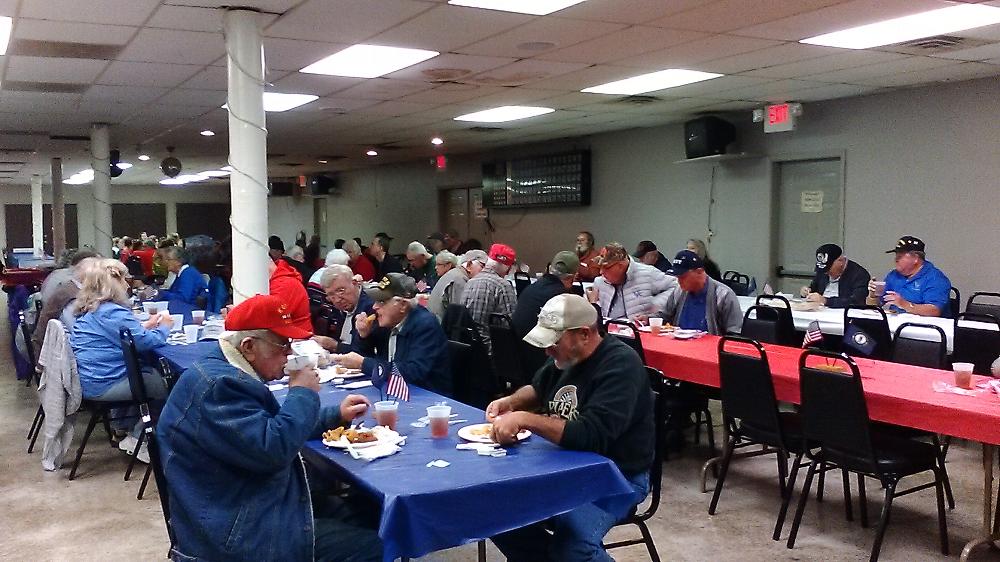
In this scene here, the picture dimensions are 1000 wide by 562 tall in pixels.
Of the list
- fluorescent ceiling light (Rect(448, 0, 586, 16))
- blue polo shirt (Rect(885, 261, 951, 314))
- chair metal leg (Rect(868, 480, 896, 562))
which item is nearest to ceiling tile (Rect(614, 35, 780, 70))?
fluorescent ceiling light (Rect(448, 0, 586, 16))

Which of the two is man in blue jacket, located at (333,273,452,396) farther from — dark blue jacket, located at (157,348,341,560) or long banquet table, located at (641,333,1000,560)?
dark blue jacket, located at (157,348,341,560)

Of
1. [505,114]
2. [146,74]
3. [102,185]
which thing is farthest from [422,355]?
[102,185]

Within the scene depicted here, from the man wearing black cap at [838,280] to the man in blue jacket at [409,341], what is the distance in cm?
418

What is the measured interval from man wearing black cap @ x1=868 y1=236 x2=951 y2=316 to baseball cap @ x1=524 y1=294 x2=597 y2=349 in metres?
4.55

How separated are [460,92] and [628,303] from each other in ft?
9.34

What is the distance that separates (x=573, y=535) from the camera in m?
2.73

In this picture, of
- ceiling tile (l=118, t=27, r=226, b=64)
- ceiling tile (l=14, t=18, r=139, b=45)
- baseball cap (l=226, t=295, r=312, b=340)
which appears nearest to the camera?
baseball cap (l=226, t=295, r=312, b=340)

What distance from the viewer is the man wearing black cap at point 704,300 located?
546 cm

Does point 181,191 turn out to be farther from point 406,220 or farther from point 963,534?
point 963,534

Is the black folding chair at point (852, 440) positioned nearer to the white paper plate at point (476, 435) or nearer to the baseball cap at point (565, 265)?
the white paper plate at point (476, 435)

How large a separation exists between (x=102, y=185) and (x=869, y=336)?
A: 9130mm

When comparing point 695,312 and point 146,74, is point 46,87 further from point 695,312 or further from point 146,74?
point 695,312

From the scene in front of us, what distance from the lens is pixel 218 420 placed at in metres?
2.21

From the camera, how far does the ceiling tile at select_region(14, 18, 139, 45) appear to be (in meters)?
5.04
